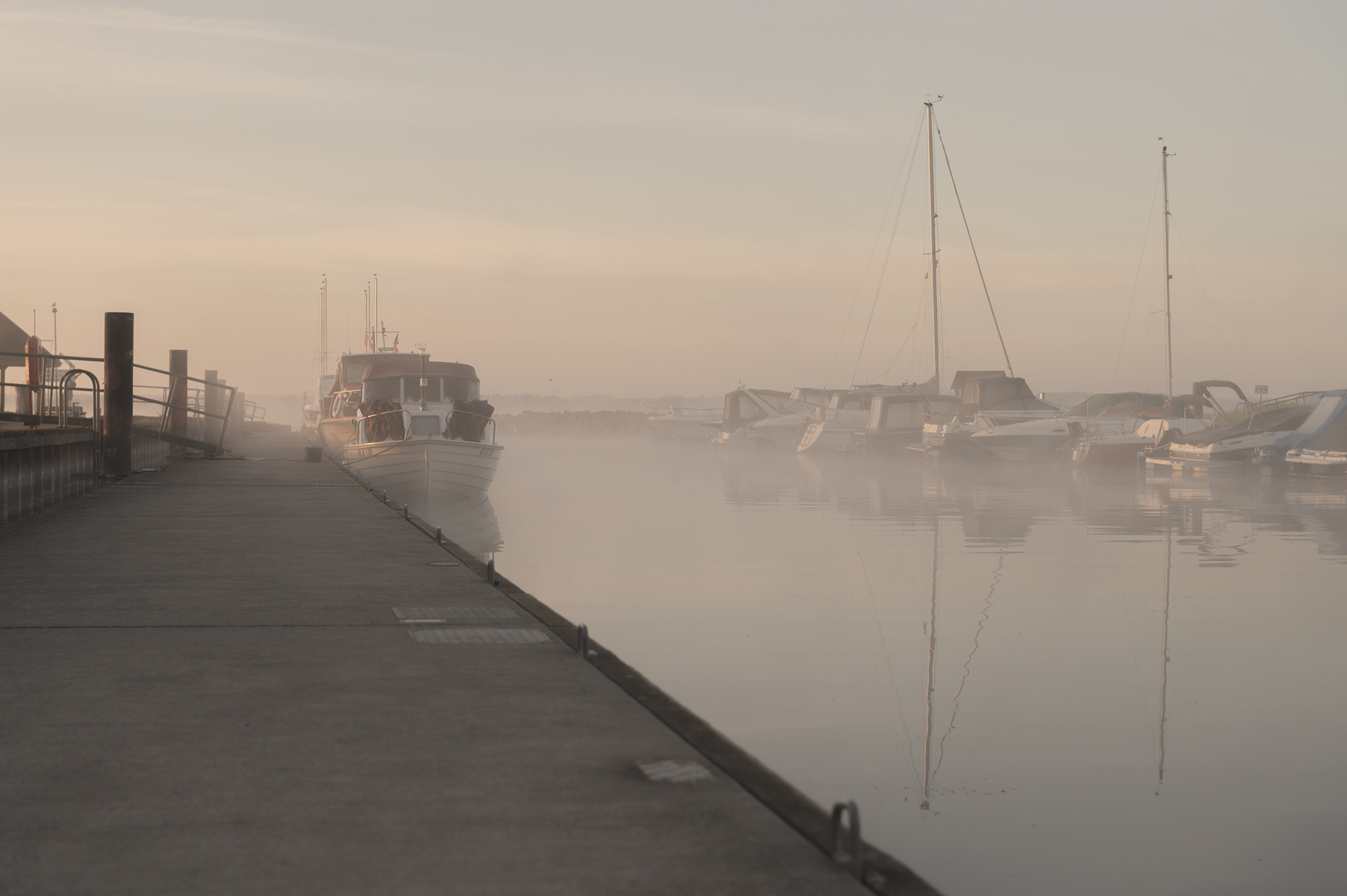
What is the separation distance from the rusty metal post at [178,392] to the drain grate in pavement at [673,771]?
23140mm

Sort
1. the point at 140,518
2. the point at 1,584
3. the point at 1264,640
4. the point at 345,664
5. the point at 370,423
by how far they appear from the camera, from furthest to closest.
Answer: the point at 370,423
the point at 140,518
the point at 1264,640
the point at 1,584
the point at 345,664

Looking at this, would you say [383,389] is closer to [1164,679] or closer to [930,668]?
[930,668]

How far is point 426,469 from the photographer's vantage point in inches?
973

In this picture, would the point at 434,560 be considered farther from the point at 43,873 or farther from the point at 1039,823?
the point at 43,873

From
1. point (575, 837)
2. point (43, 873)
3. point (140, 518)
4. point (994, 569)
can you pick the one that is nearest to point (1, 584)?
point (140, 518)

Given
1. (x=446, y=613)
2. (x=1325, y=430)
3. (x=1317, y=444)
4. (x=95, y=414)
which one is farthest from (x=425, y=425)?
(x=1325, y=430)

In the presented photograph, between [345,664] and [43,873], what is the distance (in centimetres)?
267

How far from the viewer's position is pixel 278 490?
1761 cm

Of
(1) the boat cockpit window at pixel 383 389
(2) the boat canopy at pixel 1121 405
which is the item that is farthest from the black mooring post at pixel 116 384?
(2) the boat canopy at pixel 1121 405

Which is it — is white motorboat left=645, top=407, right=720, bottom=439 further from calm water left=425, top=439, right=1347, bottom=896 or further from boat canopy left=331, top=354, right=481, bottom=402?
calm water left=425, top=439, right=1347, bottom=896

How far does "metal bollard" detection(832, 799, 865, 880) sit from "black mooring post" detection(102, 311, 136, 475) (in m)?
17.8

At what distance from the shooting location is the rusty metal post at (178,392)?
27.0 m

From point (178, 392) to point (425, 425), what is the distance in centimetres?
638

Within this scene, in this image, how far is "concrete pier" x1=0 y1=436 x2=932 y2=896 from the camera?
10.6 feet
